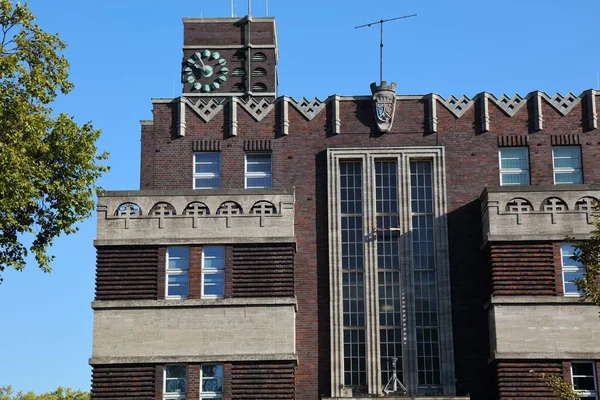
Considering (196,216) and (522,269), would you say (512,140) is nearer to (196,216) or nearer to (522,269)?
(522,269)

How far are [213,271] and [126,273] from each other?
2.95 meters

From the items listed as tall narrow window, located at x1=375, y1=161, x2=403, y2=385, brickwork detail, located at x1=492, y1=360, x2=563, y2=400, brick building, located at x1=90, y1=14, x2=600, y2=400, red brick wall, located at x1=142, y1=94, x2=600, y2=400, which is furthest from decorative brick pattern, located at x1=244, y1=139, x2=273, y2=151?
brickwork detail, located at x1=492, y1=360, x2=563, y2=400

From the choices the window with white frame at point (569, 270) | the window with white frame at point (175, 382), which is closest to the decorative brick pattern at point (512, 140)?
the window with white frame at point (569, 270)

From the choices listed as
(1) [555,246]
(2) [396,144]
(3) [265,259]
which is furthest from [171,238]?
(1) [555,246]

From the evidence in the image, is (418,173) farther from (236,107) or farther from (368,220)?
(236,107)

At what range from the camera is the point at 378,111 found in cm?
4375

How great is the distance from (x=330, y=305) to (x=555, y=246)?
7962 millimetres

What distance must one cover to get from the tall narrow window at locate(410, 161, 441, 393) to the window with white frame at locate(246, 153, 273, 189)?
5235mm

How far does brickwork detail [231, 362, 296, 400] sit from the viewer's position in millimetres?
38781

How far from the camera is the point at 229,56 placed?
176ft

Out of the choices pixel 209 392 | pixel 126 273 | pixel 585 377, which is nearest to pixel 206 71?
pixel 126 273

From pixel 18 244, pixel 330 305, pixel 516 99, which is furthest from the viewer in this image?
pixel 516 99

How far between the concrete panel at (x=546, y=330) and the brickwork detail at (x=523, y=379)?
0.28m

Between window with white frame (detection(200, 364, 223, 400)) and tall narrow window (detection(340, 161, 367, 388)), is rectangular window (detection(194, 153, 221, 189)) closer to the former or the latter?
tall narrow window (detection(340, 161, 367, 388))
